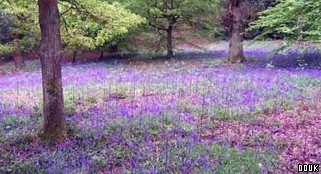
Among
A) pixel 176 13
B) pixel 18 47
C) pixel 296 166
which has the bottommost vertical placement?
pixel 296 166

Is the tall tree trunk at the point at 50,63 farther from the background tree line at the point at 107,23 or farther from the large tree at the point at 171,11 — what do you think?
the large tree at the point at 171,11

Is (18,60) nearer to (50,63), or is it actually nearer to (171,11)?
(171,11)

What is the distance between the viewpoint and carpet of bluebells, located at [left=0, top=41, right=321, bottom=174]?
5.47 metres

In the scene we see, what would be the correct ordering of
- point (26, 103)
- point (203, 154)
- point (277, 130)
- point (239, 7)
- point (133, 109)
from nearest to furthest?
point (203, 154) < point (277, 130) < point (133, 109) < point (26, 103) < point (239, 7)

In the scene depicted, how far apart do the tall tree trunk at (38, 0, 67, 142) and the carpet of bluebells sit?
41 centimetres

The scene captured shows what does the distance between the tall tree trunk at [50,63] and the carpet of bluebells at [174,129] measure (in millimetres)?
413

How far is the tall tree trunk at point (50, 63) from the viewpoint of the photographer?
627cm

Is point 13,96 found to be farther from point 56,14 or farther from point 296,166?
point 296,166

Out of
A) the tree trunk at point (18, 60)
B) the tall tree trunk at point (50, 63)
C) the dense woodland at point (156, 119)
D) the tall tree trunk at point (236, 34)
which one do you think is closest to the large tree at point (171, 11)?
the tall tree trunk at point (236, 34)

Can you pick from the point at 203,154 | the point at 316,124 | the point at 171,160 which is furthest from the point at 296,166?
the point at 316,124

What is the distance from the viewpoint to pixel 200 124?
731cm

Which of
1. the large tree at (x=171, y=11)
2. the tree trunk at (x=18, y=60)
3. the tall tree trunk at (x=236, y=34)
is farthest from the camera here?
the tree trunk at (x=18, y=60)

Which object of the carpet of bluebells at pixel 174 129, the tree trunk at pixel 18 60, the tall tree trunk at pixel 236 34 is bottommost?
the carpet of bluebells at pixel 174 129

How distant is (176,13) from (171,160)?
56.5 ft
